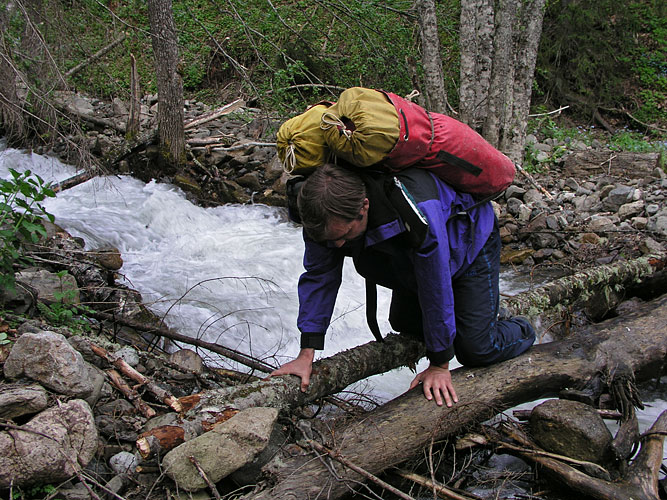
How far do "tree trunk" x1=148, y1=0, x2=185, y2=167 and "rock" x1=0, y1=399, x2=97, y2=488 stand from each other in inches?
211

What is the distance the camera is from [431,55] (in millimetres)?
7500

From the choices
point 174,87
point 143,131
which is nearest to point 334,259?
point 174,87

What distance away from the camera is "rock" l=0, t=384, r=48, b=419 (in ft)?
6.88

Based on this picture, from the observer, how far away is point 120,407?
8.41ft

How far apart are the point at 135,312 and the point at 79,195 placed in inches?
167

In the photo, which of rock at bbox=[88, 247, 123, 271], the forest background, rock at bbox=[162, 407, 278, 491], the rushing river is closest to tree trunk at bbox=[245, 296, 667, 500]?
rock at bbox=[162, 407, 278, 491]

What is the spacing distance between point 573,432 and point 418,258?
119cm

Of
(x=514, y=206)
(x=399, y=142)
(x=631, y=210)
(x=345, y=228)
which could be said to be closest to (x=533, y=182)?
(x=514, y=206)

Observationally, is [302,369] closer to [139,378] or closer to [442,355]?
[442,355]

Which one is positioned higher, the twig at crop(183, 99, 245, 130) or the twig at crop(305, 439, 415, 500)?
the twig at crop(183, 99, 245, 130)

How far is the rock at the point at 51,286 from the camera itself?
3.47 meters

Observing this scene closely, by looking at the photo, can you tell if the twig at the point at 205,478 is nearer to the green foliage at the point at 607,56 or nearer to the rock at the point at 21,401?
the rock at the point at 21,401

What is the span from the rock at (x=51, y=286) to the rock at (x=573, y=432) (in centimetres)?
298

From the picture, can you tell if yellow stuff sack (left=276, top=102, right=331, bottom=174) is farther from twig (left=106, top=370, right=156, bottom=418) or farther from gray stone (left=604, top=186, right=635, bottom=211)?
gray stone (left=604, top=186, right=635, bottom=211)
